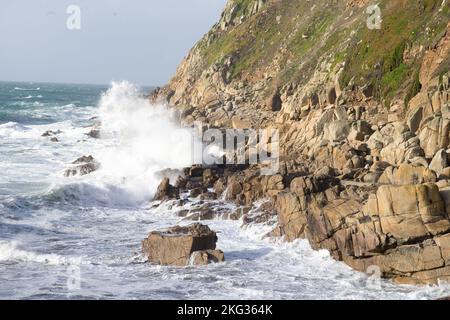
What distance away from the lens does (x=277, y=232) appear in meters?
26.0

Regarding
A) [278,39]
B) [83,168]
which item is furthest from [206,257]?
[278,39]

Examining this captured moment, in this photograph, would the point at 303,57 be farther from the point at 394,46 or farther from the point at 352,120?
the point at 352,120

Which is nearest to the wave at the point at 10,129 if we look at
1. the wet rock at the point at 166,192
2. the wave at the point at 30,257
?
the wet rock at the point at 166,192

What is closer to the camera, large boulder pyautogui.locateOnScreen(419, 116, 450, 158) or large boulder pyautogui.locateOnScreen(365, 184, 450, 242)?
large boulder pyautogui.locateOnScreen(365, 184, 450, 242)

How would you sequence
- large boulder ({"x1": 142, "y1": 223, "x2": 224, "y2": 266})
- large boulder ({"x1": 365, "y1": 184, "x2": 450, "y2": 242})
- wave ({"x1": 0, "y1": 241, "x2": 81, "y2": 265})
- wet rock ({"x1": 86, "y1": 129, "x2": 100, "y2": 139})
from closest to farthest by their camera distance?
large boulder ({"x1": 365, "y1": 184, "x2": 450, "y2": 242}) < large boulder ({"x1": 142, "y1": 223, "x2": 224, "y2": 266}) < wave ({"x1": 0, "y1": 241, "x2": 81, "y2": 265}) < wet rock ({"x1": 86, "y1": 129, "x2": 100, "y2": 139})

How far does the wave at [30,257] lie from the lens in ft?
75.6

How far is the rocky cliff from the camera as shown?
20.5m

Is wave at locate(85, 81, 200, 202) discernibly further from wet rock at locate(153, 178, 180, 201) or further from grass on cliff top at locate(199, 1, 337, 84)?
grass on cliff top at locate(199, 1, 337, 84)

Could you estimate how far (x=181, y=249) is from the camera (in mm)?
22531

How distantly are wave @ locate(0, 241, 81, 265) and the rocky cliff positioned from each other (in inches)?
329

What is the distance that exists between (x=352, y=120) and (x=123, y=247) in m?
15.7

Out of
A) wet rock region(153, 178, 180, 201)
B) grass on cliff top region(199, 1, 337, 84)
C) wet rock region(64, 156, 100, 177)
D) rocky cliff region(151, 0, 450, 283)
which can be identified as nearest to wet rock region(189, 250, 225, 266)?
rocky cliff region(151, 0, 450, 283)

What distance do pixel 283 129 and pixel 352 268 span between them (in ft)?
66.8
